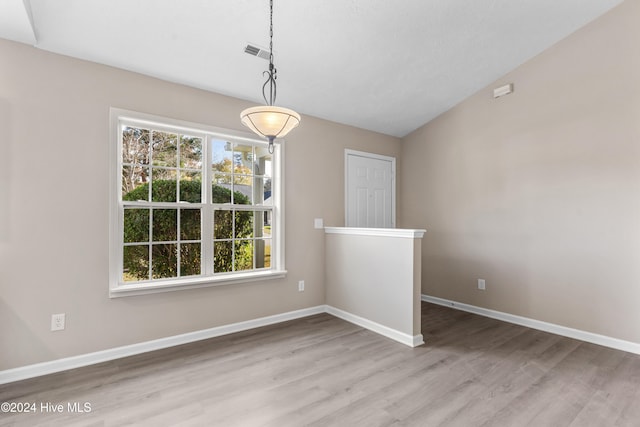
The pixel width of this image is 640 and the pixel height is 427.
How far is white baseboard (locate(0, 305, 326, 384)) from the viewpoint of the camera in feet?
7.84

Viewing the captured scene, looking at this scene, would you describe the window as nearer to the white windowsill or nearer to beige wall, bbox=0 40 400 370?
the white windowsill

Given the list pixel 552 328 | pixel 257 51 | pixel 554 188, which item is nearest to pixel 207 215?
pixel 257 51

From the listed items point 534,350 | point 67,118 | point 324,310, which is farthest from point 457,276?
point 67,118

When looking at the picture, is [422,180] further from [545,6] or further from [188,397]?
[188,397]

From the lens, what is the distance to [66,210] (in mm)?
2559

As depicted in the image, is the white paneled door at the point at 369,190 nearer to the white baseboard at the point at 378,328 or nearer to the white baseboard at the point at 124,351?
the white baseboard at the point at 378,328

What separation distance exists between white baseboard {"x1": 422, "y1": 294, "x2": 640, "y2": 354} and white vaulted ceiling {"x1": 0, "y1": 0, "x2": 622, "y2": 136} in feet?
9.46

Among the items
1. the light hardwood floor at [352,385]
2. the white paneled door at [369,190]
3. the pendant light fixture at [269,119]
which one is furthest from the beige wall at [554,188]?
the pendant light fixture at [269,119]

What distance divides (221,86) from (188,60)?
1.51 feet

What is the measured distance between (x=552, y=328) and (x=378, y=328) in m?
1.90

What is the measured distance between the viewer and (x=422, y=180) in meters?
4.77

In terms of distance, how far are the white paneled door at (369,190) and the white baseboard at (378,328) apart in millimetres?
1217

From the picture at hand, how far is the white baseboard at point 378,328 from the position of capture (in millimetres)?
3035

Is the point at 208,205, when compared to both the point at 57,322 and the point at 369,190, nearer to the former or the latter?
the point at 57,322
